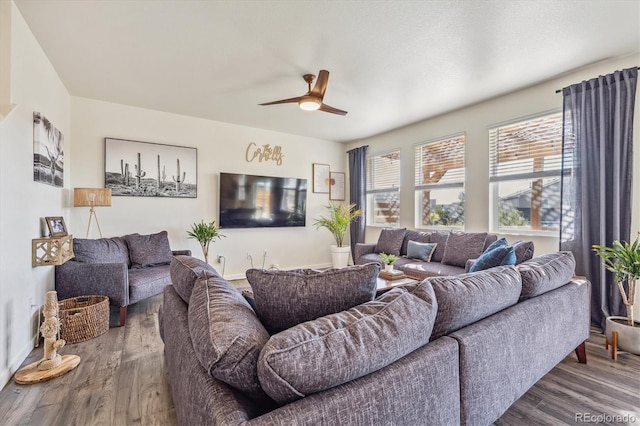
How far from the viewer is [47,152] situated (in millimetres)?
2600

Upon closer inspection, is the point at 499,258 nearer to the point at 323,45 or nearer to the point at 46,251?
the point at 323,45

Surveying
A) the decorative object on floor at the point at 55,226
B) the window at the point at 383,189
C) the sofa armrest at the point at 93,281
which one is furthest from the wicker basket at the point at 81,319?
the window at the point at 383,189

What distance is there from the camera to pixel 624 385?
1.85 metres

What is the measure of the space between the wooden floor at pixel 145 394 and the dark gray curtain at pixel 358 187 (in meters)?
3.70

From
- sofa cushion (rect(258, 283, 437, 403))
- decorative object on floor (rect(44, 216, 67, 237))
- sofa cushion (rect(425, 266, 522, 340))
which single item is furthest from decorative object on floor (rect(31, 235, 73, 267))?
sofa cushion (rect(425, 266, 522, 340))

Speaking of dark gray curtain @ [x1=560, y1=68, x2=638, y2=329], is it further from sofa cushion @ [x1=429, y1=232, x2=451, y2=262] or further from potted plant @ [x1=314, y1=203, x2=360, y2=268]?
potted plant @ [x1=314, y1=203, x2=360, y2=268]

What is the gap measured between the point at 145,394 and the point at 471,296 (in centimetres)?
192

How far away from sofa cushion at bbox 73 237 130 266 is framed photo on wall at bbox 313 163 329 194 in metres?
3.24

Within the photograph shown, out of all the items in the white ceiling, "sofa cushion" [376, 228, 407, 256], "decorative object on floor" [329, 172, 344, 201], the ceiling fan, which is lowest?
"sofa cushion" [376, 228, 407, 256]

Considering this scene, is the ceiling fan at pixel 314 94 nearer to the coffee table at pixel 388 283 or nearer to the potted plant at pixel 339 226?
the coffee table at pixel 388 283

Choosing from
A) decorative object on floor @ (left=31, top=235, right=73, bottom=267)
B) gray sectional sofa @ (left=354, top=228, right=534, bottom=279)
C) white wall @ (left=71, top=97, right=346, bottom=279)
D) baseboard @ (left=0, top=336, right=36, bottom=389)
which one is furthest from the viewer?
Answer: white wall @ (left=71, top=97, right=346, bottom=279)

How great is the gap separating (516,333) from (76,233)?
4.53 metres

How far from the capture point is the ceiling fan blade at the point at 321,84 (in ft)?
8.74

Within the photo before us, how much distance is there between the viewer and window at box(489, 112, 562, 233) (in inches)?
126
